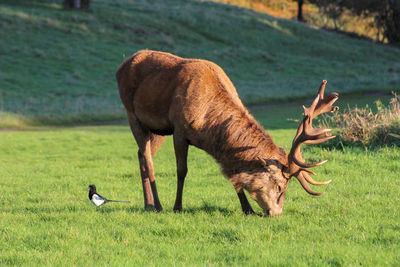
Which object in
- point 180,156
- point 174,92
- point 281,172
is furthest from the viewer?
point 174,92

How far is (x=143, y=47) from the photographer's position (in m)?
42.4

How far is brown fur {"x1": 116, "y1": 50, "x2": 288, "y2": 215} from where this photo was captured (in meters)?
7.20

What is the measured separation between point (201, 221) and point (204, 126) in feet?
4.43

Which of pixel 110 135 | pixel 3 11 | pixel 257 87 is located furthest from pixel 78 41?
pixel 110 135

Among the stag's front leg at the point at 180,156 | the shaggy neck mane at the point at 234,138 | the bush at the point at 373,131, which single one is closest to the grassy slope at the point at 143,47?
the bush at the point at 373,131

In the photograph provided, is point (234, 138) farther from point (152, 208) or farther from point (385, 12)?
point (385, 12)

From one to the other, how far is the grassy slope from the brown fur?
15.8 metres

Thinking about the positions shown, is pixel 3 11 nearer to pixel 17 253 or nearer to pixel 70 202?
pixel 70 202

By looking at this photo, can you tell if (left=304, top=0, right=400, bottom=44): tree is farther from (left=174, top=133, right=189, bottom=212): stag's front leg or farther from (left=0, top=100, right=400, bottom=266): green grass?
(left=174, top=133, right=189, bottom=212): stag's front leg

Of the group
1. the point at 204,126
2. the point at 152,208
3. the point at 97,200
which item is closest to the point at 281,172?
the point at 204,126

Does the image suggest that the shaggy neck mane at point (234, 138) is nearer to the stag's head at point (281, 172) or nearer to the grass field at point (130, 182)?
the stag's head at point (281, 172)

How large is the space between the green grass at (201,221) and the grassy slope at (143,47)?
13745 millimetres

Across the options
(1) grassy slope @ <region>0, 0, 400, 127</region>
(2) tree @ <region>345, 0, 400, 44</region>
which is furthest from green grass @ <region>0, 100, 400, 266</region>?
(2) tree @ <region>345, 0, 400, 44</region>

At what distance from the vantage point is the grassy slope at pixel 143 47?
94.2ft
